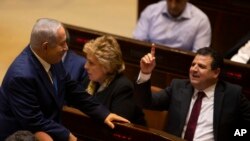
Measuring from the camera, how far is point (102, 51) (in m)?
2.97

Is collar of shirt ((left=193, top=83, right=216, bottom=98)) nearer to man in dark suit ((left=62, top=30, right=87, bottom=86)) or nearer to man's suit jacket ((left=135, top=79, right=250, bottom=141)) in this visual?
man's suit jacket ((left=135, top=79, right=250, bottom=141))

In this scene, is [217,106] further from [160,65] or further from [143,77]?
[160,65]

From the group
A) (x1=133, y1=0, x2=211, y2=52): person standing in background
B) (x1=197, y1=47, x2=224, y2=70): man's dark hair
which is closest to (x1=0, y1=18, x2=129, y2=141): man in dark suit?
(x1=197, y1=47, x2=224, y2=70): man's dark hair

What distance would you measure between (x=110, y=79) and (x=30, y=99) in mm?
761

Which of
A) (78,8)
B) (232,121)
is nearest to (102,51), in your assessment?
(232,121)

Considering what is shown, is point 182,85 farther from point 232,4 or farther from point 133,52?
point 232,4

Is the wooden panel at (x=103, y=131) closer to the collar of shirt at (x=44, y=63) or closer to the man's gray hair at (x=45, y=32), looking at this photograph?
the collar of shirt at (x=44, y=63)

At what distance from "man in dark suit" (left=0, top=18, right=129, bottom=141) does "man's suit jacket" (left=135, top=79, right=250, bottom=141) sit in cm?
59

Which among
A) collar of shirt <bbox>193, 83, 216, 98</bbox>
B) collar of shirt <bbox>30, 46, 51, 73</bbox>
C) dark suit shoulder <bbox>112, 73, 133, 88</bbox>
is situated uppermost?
collar of shirt <bbox>30, 46, 51, 73</bbox>

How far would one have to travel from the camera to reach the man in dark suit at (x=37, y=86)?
7.53ft

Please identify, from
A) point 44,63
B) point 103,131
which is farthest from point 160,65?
point 44,63

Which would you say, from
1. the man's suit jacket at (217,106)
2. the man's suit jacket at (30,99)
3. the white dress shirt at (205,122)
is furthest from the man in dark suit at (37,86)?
the white dress shirt at (205,122)

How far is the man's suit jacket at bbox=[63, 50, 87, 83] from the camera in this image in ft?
10.7

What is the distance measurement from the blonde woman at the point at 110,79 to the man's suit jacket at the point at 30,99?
43 cm
